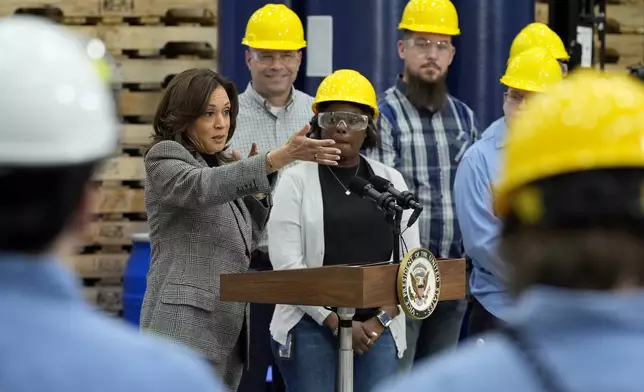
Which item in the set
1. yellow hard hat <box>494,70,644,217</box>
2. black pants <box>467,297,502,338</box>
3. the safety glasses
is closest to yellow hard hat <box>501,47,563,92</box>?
the safety glasses

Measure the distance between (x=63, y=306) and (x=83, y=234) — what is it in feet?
0.30

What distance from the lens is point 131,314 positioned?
20.1 feet

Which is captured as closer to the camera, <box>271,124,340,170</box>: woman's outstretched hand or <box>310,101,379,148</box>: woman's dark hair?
<box>271,124,340,170</box>: woman's outstretched hand

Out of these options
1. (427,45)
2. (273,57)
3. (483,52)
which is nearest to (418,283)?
(273,57)

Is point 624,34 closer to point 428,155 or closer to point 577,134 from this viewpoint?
point 428,155

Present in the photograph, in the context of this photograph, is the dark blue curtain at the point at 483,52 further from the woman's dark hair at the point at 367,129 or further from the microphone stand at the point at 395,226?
the microphone stand at the point at 395,226

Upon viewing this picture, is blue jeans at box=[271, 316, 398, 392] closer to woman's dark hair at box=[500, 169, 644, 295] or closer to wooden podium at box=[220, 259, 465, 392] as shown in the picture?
wooden podium at box=[220, 259, 465, 392]

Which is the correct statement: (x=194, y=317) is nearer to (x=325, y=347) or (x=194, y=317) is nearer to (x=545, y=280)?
(x=325, y=347)

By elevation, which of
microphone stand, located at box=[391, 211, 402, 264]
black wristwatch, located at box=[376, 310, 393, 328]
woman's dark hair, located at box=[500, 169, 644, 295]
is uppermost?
woman's dark hair, located at box=[500, 169, 644, 295]

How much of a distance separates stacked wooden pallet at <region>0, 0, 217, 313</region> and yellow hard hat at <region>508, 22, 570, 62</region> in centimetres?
175

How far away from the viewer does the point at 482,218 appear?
15.9ft

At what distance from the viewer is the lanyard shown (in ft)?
4.19

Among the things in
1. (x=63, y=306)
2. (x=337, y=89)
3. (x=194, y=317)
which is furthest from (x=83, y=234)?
(x=337, y=89)

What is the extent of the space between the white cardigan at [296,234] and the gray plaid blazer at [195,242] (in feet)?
1.03
